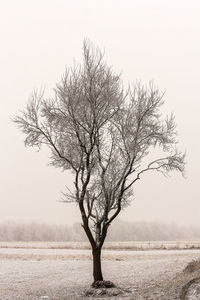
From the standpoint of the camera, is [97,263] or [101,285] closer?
[101,285]

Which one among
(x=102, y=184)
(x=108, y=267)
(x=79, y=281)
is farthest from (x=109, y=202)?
(x=108, y=267)

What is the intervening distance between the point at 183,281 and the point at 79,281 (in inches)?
341

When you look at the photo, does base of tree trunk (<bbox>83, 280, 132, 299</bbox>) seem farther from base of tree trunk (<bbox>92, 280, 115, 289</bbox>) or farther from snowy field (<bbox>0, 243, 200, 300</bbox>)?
snowy field (<bbox>0, 243, 200, 300</bbox>)

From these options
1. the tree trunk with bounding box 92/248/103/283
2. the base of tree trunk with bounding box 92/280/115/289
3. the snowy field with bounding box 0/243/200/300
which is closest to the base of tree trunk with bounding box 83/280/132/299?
the base of tree trunk with bounding box 92/280/115/289

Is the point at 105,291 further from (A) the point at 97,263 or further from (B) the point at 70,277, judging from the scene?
(B) the point at 70,277

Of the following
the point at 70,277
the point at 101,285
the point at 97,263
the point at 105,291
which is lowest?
the point at 105,291

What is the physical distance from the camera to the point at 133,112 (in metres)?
25.6

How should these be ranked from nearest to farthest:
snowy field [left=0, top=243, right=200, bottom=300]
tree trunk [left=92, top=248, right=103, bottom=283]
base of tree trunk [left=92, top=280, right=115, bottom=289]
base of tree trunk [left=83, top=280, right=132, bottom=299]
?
base of tree trunk [left=83, top=280, right=132, bottom=299] < snowy field [left=0, top=243, right=200, bottom=300] < base of tree trunk [left=92, top=280, right=115, bottom=289] < tree trunk [left=92, top=248, right=103, bottom=283]

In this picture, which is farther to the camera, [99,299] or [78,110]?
[78,110]

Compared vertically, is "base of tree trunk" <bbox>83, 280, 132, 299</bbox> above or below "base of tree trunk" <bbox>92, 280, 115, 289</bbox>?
below

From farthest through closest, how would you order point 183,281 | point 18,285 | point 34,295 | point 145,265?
point 145,265 → point 18,285 → point 34,295 → point 183,281

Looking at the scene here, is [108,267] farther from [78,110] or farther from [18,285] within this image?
[78,110]

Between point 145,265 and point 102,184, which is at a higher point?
point 102,184

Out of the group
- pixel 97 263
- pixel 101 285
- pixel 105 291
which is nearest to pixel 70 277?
pixel 97 263
